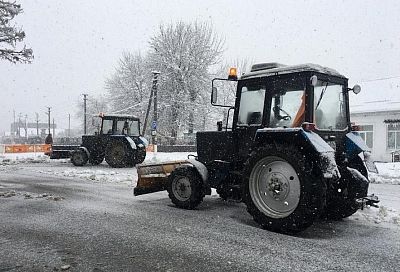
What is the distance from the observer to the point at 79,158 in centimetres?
1675

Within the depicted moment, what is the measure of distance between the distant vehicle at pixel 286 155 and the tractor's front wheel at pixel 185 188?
2 cm

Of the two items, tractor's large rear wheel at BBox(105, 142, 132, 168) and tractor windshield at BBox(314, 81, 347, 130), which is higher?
tractor windshield at BBox(314, 81, 347, 130)

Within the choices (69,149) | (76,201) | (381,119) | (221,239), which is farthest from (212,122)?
(221,239)

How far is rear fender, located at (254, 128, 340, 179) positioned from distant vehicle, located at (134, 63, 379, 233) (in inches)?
0.5

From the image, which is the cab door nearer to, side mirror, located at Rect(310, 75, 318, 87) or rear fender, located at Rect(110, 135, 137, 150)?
side mirror, located at Rect(310, 75, 318, 87)

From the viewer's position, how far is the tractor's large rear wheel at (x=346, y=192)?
5.74 metres

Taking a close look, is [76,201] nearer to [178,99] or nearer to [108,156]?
[108,156]

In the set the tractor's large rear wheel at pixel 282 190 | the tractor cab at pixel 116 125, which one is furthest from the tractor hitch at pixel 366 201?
the tractor cab at pixel 116 125

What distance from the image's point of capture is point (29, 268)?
380 centimetres

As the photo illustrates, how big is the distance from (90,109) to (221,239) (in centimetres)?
6305

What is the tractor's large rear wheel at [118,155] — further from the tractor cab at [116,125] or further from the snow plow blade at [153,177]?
the snow plow blade at [153,177]

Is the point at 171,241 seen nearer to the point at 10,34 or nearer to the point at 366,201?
the point at 366,201

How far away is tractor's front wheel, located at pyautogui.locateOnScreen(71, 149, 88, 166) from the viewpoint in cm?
1670

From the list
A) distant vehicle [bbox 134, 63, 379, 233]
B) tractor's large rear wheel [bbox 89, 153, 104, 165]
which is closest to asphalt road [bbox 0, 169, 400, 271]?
distant vehicle [bbox 134, 63, 379, 233]
